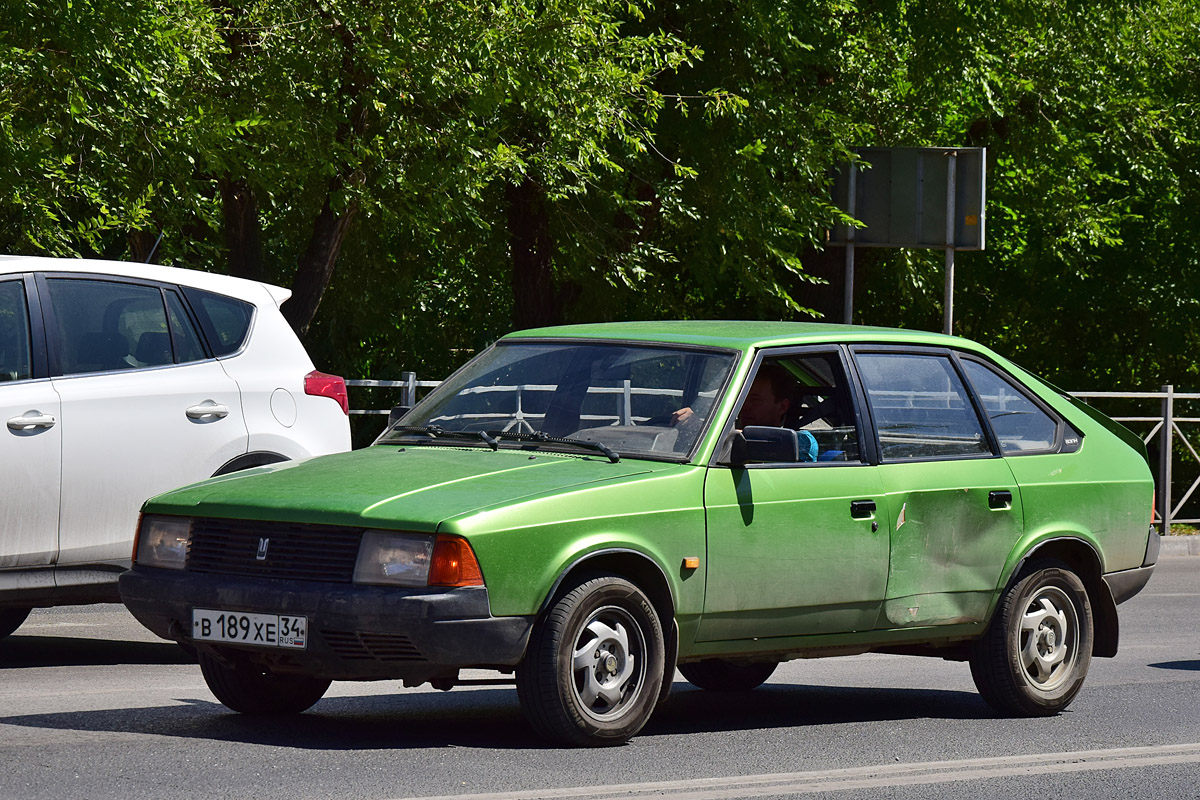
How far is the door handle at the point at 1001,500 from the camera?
809cm

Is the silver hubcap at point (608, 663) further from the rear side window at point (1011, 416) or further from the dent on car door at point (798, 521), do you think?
the rear side window at point (1011, 416)

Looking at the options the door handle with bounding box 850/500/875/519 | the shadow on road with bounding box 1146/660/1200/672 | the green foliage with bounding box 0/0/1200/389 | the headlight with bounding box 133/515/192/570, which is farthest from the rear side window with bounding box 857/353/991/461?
the green foliage with bounding box 0/0/1200/389

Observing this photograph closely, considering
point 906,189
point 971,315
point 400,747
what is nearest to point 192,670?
point 400,747

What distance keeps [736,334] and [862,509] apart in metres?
Answer: 0.89

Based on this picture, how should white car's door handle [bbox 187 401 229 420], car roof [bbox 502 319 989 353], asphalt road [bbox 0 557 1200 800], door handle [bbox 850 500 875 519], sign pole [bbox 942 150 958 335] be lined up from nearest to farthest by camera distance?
asphalt road [bbox 0 557 1200 800], door handle [bbox 850 500 875 519], car roof [bbox 502 319 989 353], white car's door handle [bbox 187 401 229 420], sign pole [bbox 942 150 958 335]

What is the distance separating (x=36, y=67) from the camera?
14.4 metres

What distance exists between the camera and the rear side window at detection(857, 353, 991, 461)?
7.96m

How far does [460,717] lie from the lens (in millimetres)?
7789

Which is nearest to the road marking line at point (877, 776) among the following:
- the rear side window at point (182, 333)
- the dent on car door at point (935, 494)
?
the dent on car door at point (935, 494)

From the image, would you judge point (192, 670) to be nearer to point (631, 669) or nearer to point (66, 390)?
point (66, 390)

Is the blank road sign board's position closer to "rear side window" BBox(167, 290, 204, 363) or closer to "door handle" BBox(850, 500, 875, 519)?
"rear side window" BBox(167, 290, 204, 363)

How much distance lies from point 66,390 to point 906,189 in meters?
13.2

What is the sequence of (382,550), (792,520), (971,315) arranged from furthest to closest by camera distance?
(971,315), (792,520), (382,550)

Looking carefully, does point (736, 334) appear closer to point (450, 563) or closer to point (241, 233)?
point (450, 563)
